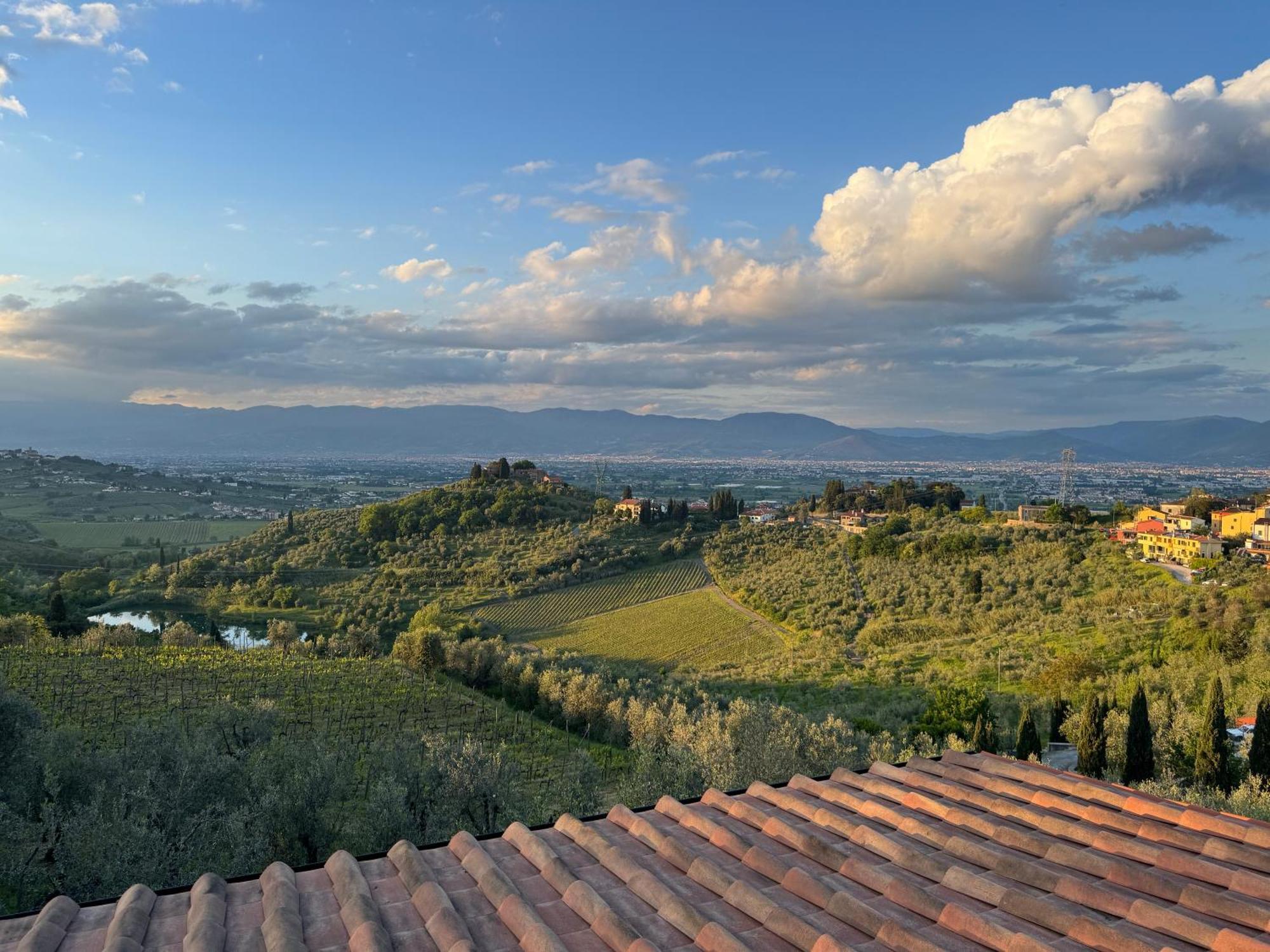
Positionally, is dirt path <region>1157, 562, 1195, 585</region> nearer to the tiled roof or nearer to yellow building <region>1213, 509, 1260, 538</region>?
yellow building <region>1213, 509, 1260, 538</region>

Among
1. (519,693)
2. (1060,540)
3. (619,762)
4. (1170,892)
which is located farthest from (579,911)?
(1060,540)

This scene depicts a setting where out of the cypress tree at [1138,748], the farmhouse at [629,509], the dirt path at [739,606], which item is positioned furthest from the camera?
the farmhouse at [629,509]

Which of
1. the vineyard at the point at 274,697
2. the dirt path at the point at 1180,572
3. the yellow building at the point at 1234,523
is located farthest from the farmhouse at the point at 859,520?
the vineyard at the point at 274,697

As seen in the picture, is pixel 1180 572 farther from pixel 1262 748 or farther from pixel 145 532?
pixel 145 532

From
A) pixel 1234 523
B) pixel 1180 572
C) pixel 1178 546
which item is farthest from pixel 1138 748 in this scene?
pixel 1234 523

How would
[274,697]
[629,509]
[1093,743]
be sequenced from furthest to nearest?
[629,509] < [274,697] < [1093,743]

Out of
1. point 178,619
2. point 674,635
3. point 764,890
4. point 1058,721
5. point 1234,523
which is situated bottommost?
point 178,619

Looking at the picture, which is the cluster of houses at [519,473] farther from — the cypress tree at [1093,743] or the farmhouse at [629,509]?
the cypress tree at [1093,743]
